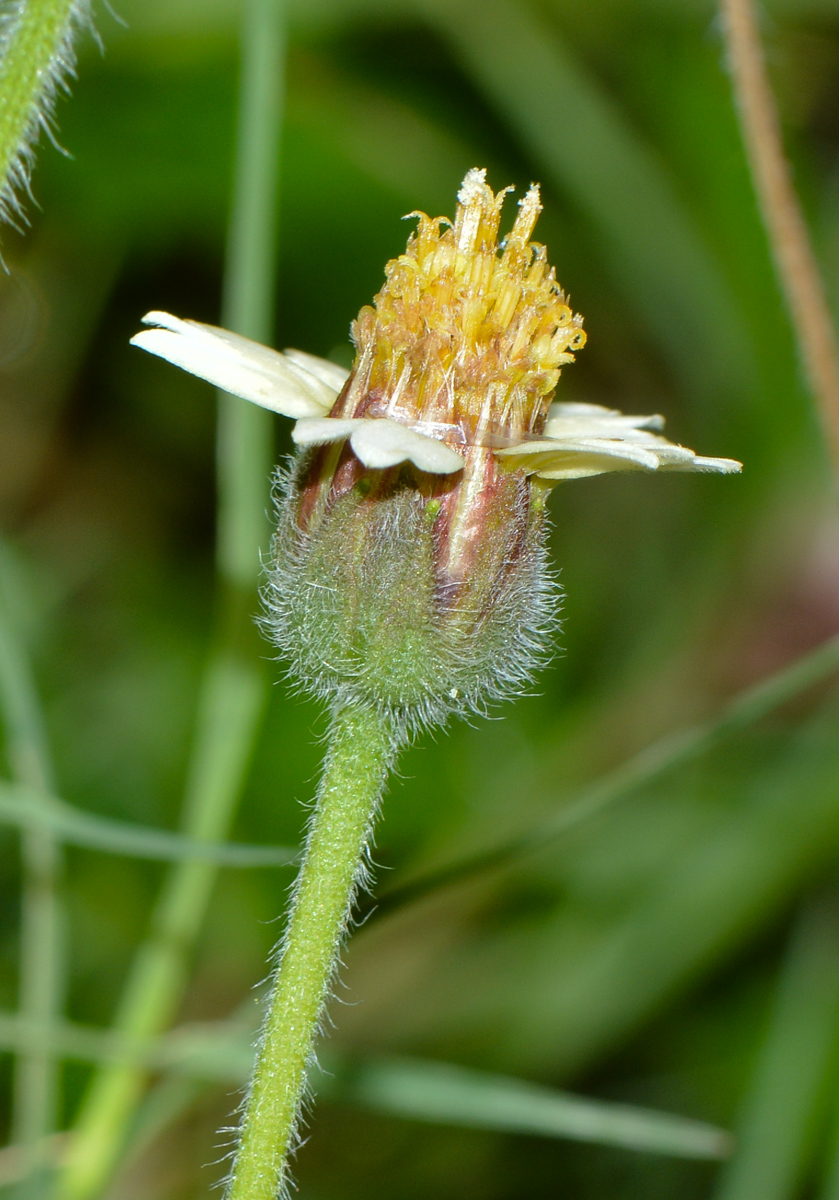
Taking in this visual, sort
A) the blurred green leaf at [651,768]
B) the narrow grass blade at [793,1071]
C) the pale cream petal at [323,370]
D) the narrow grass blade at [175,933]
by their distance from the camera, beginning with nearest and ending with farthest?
the pale cream petal at [323,370] → the blurred green leaf at [651,768] → the narrow grass blade at [175,933] → the narrow grass blade at [793,1071]

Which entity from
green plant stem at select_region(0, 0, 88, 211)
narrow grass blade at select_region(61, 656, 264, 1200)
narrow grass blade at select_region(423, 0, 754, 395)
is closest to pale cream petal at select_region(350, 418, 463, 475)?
green plant stem at select_region(0, 0, 88, 211)

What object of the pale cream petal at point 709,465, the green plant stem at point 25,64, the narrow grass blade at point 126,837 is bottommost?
the narrow grass blade at point 126,837

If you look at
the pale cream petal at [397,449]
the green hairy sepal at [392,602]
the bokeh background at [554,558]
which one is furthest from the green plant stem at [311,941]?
the bokeh background at [554,558]

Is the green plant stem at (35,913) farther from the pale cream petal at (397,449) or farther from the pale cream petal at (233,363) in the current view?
the pale cream petal at (397,449)

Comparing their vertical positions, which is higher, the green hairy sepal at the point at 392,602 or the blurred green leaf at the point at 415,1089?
the green hairy sepal at the point at 392,602

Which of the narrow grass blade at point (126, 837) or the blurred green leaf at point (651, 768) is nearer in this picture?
the narrow grass blade at point (126, 837)

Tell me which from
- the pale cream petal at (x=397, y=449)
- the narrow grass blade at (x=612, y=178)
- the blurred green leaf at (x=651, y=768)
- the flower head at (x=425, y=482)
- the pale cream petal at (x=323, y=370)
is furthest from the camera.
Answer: the narrow grass blade at (x=612, y=178)

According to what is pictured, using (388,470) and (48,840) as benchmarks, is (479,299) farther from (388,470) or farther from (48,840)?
(48,840)
